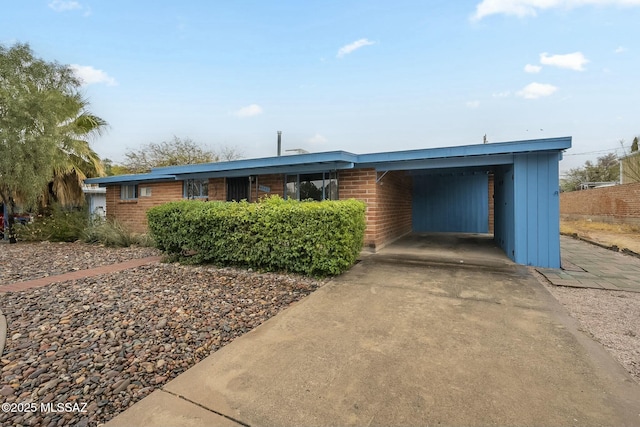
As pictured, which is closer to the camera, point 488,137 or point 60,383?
point 60,383

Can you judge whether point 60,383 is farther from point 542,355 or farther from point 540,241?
point 540,241

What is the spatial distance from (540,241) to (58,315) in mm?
7967

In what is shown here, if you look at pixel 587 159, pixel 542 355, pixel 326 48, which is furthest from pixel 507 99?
pixel 587 159

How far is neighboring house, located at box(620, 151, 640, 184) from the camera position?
18.1 m

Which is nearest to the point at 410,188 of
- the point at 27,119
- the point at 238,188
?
the point at 238,188

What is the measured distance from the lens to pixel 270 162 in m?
8.02

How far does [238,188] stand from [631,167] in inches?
982

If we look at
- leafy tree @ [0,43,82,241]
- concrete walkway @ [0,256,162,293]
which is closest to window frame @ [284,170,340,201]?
concrete walkway @ [0,256,162,293]

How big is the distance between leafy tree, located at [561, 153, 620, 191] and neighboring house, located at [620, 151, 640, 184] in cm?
1328

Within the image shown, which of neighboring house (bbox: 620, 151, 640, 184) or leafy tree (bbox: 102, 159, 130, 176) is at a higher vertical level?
leafy tree (bbox: 102, 159, 130, 176)

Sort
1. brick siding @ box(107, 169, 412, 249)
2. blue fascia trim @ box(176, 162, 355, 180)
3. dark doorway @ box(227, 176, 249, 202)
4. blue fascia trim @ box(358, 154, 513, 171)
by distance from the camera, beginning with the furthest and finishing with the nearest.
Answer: dark doorway @ box(227, 176, 249, 202) → brick siding @ box(107, 169, 412, 249) → blue fascia trim @ box(176, 162, 355, 180) → blue fascia trim @ box(358, 154, 513, 171)

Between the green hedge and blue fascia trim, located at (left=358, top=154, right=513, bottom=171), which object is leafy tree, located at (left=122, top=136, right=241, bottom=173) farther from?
blue fascia trim, located at (left=358, top=154, right=513, bottom=171)

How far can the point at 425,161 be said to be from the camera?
6984mm

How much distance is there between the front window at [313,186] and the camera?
7.86 metres
